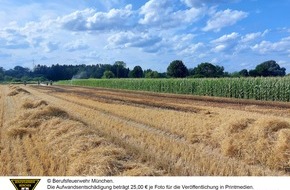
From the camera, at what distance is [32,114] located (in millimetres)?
17125

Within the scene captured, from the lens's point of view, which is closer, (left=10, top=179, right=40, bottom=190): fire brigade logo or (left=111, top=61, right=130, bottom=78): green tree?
(left=10, top=179, right=40, bottom=190): fire brigade logo

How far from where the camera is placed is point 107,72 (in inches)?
4299

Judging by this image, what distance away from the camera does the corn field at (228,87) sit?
3708 cm

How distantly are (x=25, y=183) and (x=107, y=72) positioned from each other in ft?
337

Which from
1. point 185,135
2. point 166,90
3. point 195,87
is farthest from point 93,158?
point 166,90

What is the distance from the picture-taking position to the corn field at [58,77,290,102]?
122 feet

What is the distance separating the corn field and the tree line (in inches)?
516

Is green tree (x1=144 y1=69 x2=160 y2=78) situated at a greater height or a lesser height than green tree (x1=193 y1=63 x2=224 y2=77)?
lesser

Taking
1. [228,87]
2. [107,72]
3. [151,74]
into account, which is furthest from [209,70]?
[107,72]

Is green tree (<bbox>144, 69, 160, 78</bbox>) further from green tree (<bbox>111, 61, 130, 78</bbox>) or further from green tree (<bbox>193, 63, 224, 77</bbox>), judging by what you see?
green tree (<bbox>111, 61, 130, 78</bbox>)

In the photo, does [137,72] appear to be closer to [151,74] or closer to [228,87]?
[151,74]

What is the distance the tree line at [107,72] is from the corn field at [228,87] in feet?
43.0

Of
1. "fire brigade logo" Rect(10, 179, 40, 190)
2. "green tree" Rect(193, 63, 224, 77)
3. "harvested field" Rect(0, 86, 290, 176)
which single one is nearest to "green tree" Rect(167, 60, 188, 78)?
"green tree" Rect(193, 63, 224, 77)
